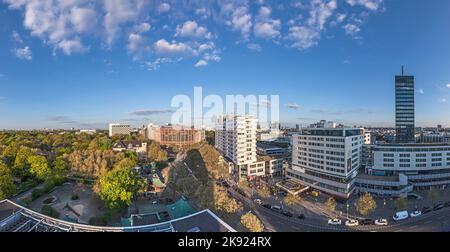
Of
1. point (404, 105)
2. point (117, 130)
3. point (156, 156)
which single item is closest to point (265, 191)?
point (156, 156)

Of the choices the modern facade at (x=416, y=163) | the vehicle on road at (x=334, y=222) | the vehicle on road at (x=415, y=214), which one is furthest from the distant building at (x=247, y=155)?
the vehicle on road at (x=415, y=214)

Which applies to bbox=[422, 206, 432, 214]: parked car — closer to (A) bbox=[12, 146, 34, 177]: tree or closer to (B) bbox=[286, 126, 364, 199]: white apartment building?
(B) bbox=[286, 126, 364, 199]: white apartment building

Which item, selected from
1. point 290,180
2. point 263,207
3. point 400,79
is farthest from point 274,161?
point 400,79

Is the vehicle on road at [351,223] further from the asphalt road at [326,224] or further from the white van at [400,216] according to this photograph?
the white van at [400,216]

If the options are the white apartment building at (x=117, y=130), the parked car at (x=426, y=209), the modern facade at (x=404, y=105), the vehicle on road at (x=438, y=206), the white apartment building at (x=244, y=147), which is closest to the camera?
the parked car at (x=426, y=209)

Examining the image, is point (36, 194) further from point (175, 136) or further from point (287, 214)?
point (175, 136)
